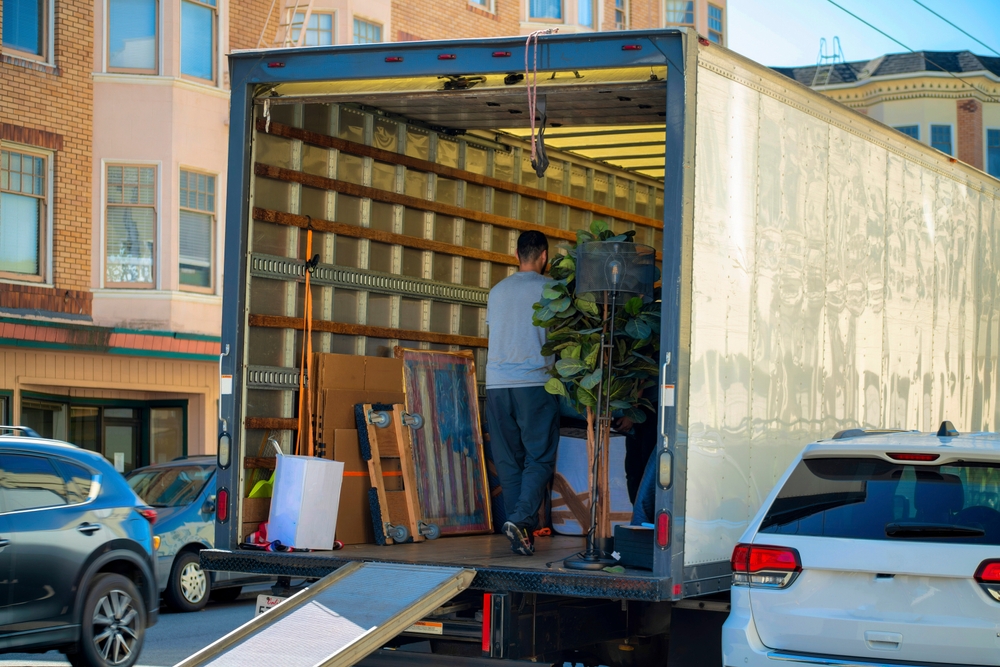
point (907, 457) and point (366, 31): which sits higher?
point (366, 31)

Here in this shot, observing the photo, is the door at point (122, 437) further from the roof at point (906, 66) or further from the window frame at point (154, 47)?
the roof at point (906, 66)

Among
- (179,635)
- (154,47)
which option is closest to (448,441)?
(179,635)

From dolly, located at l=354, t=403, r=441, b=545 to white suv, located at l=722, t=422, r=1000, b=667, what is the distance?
9.56 ft

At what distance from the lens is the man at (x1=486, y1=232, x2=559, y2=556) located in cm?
811

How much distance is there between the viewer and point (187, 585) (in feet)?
44.8

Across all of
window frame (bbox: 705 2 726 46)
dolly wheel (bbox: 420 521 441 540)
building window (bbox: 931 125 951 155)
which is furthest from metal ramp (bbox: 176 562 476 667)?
building window (bbox: 931 125 951 155)

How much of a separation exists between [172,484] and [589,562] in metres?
8.64

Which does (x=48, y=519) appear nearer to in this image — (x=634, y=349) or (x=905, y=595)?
(x=634, y=349)

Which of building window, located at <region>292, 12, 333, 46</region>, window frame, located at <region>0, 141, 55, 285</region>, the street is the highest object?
building window, located at <region>292, 12, 333, 46</region>

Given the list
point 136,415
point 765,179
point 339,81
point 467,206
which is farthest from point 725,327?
point 136,415

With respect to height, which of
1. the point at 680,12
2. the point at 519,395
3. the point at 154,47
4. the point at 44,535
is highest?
the point at 680,12

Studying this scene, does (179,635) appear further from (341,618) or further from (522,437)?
(341,618)

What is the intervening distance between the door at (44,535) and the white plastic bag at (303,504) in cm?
246

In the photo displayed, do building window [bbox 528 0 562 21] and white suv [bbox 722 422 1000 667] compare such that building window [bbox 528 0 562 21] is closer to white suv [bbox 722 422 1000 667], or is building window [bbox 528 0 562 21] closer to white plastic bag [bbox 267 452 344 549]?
white plastic bag [bbox 267 452 344 549]
